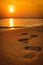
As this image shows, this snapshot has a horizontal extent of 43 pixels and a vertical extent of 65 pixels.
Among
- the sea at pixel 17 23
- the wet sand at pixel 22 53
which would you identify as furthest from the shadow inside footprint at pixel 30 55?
the sea at pixel 17 23

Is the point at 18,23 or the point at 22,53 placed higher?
the point at 18,23

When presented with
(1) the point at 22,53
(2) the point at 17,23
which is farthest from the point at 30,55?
(2) the point at 17,23

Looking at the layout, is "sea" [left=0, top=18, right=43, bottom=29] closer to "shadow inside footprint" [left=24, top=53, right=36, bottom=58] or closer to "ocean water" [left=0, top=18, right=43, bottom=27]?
"ocean water" [left=0, top=18, right=43, bottom=27]

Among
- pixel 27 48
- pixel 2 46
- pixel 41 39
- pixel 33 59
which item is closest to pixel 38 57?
pixel 33 59

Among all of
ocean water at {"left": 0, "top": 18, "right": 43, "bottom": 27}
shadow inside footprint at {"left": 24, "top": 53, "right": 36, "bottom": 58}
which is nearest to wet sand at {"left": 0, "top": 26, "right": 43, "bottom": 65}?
shadow inside footprint at {"left": 24, "top": 53, "right": 36, "bottom": 58}

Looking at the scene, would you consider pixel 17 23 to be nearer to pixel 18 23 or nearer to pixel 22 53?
pixel 18 23

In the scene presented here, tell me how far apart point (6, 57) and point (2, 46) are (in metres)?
0.54

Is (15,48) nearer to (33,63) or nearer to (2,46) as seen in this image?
(2,46)

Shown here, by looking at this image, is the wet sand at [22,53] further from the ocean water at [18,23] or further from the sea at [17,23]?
the ocean water at [18,23]

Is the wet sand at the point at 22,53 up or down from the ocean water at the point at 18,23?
down

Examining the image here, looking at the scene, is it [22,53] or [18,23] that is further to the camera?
[18,23]

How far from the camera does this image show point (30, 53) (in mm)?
2500

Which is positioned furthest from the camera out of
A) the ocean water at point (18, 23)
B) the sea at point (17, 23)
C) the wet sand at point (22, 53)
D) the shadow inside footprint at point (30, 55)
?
the ocean water at point (18, 23)

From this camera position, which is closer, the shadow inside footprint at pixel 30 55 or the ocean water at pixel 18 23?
the shadow inside footprint at pixel 30 55
